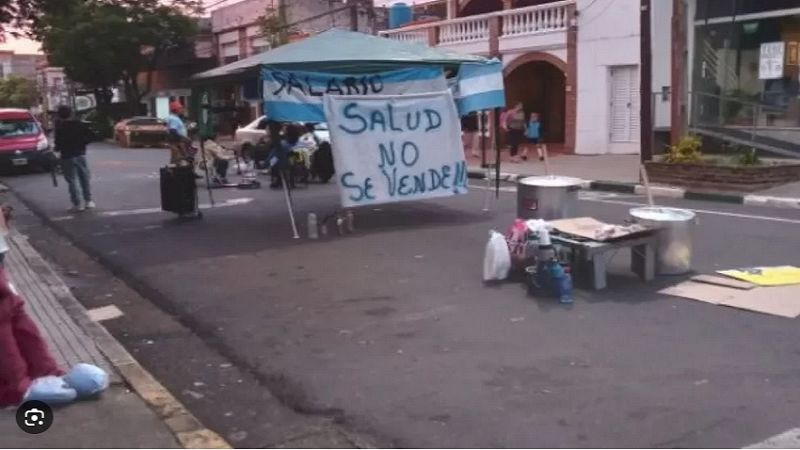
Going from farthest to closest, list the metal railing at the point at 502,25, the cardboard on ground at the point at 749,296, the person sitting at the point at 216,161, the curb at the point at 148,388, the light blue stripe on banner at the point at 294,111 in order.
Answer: the metal railing at the point at 502,25 < the person sitting at the point at 216,161 < the light blue stripe on banner at the point at 294,111 < the cardboard on ground at the point at 749,296 < the curb at the point at 148,388

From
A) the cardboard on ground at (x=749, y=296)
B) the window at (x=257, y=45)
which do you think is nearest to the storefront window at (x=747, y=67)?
the cardboard on ground at (x=749, y=296)

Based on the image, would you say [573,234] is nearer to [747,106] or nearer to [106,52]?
[747,106]

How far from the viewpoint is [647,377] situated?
5.66 meters

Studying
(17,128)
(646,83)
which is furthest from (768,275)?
(17,128)

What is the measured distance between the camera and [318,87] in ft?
38.1

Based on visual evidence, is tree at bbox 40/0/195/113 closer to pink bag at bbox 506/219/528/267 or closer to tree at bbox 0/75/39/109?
pink bag at bbox 506/219/528/267

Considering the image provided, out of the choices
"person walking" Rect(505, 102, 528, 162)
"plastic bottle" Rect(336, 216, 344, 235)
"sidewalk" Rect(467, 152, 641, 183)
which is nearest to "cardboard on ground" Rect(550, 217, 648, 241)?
"plastic bottle" Rect(336, 216, 344, 235)

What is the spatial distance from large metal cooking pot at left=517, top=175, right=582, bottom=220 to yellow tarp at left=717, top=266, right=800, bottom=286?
1.89 meters

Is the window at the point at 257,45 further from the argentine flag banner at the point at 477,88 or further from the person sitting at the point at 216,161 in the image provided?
the argentine flag banner at the point at 477,88

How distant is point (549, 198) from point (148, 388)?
5.36m

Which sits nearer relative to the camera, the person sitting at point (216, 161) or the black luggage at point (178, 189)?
the black luggage at point (178, 189)

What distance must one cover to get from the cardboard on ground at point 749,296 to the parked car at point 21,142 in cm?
2069

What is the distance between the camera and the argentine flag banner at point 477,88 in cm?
1283

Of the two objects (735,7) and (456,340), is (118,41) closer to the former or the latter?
(735,7)
